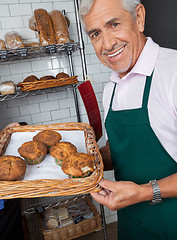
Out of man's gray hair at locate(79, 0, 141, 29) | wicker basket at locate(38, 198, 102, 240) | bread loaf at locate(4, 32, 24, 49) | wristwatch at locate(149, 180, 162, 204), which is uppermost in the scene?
man's gray hair at locate(79, 0, 141, 29)

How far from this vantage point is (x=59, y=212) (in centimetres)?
233

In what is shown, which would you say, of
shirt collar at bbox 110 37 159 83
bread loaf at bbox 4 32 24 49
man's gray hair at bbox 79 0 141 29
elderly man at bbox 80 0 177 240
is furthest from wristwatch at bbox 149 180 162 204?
bread loaf at bbox 4 32 24 49

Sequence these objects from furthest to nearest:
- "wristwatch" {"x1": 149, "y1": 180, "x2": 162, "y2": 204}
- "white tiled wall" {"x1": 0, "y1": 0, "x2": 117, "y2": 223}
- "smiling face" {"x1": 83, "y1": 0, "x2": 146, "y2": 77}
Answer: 1. "white tiled wall" {"x1": 0, "y1": 0, "x2": 117, "y2": 223}
2. "smiling face" {"x1": 83, "y1": 0, "x2": 146, "y2": 77}
3. "wristwatch" {"x1": 149, "y1": 180, "x2": 162, "y2": 204}

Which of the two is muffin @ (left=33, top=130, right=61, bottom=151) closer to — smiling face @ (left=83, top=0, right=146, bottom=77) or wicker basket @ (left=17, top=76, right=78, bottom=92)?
smiling face @ (left=83, top=0, right=146, bottom=77)

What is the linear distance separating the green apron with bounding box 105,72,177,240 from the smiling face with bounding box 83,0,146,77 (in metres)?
0.18

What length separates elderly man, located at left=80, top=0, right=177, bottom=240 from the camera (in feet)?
3.08

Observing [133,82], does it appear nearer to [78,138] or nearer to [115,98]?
[115,98]

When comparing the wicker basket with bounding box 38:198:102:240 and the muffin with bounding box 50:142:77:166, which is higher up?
the muffin with bounding box 50:142:77:166

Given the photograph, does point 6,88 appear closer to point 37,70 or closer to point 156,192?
point 37,70

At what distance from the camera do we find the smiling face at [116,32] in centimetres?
101

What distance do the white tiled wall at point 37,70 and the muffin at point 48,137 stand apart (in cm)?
135

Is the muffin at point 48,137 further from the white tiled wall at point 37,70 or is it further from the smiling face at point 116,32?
the white tiled wall at point 37,70

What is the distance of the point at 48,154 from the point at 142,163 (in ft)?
1.63

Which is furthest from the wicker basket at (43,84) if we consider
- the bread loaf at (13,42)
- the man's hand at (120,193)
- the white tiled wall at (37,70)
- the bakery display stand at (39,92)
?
the man's hand at (120,193)
